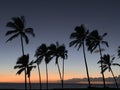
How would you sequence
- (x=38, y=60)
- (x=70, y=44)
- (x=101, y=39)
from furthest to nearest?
(x=38, y=60) < (x=101, y=39) < (x=70, y=44)

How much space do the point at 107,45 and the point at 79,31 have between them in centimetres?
768

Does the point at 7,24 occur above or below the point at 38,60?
above

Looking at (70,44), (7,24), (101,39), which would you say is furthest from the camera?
(101,39)

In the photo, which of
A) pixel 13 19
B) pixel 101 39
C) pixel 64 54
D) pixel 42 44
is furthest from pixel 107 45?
pixel 13 19

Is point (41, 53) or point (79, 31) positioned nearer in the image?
point (79, 31)

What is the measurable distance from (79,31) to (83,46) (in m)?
3.60

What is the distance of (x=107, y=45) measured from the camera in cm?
6425

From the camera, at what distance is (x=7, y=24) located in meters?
53.6

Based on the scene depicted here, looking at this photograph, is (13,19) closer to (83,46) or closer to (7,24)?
(7,24)

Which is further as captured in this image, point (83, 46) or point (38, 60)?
point (38, 60)

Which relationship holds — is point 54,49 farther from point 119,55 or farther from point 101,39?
point 119,55

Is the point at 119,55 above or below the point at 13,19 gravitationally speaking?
below

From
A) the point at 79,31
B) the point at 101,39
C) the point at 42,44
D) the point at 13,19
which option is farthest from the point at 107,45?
the point at 13,19

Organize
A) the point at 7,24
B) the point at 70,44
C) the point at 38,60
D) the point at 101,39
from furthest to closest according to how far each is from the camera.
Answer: the point at 38,60, the point at 101,39, the point at 70,44, the point at 7,24
